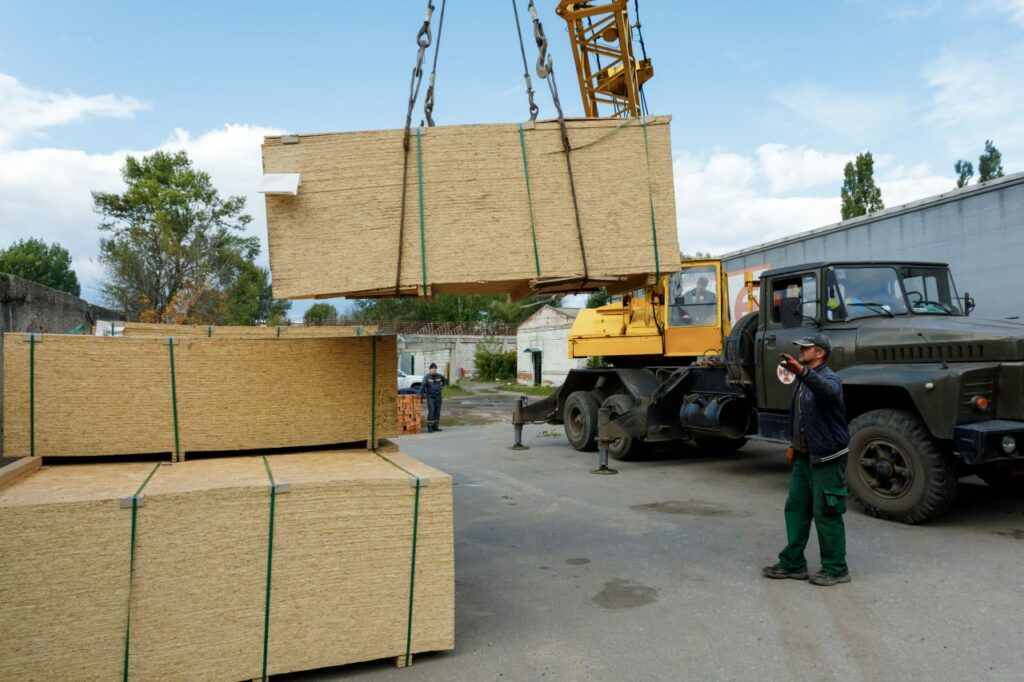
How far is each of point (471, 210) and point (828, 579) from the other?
343cm

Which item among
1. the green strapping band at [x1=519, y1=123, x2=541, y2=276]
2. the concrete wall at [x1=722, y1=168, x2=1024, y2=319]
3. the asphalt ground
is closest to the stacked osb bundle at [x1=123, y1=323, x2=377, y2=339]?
the green strapping band at [x1=519, y1=123, x2=541, y2=276]

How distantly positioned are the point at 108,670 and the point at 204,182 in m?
35.1

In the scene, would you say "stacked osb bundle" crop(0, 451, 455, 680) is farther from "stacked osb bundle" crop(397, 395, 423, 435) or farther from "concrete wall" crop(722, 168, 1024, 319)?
"stacked osb bundle" crop(397, 395, 423, 435)

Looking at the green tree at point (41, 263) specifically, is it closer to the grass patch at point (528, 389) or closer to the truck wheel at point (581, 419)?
the grass patch at point (528, 389)

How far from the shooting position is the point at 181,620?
3.33m

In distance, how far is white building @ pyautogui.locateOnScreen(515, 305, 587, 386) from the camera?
111 feet

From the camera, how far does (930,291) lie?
7.45 meters

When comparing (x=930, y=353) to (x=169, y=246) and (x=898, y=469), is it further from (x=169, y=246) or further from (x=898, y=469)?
(x=169, y=246)

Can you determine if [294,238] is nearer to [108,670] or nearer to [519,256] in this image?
[519,256]

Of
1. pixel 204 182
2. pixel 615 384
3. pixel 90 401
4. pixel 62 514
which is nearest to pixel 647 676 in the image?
pixel 62 514

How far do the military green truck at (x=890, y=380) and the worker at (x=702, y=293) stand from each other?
0.87 metres

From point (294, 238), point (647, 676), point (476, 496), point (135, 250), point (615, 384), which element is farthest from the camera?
point (135, 250)

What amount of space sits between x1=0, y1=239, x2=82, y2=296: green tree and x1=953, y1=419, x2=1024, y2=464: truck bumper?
210 feet

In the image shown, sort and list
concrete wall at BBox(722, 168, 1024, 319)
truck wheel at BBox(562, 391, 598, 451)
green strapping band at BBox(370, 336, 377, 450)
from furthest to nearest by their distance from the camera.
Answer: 1. truck wheel at BBox(562, 391, 598, 451)
2. concrete wall at BBox(722, 168, 1024, 319)
3. green strapping band at BBox(370, 336, 377, 450)
